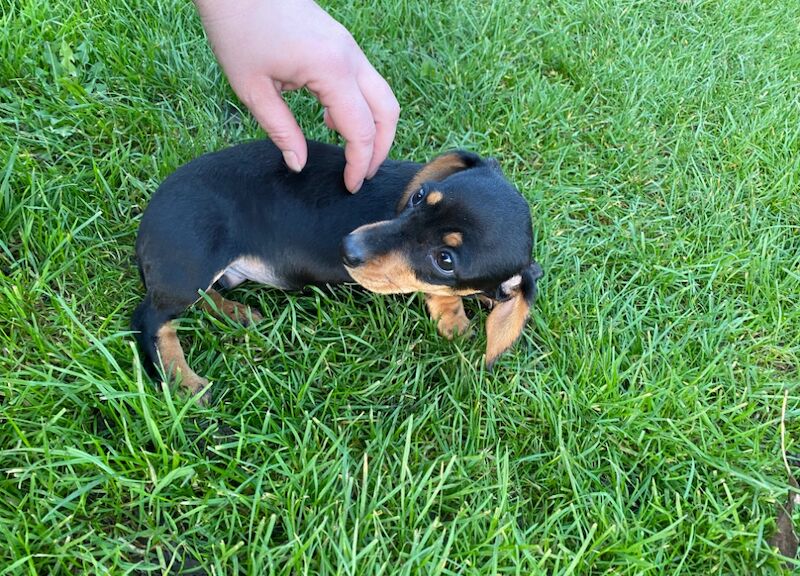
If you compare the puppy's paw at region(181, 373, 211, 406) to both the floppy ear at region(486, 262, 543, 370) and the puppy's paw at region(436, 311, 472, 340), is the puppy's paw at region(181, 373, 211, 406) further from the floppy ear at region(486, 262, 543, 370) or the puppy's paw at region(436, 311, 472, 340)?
the floppy ear at region(486, 262, 543, 370)

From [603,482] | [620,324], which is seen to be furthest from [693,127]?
[603,482]

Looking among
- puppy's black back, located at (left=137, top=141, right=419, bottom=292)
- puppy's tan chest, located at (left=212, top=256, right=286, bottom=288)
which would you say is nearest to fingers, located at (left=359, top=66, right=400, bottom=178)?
puppy's black back, located at (left=137, top=141, right=419, bottom=292)

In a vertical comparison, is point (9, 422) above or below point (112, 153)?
below

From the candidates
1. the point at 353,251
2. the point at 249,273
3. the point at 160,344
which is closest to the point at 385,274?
the point at 353,251

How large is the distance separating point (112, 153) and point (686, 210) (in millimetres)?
3525

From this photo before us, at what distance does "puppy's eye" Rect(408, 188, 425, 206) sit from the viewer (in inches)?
111

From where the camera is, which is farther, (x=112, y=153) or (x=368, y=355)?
(x=112, y=153)

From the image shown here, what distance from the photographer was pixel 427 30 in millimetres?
4605

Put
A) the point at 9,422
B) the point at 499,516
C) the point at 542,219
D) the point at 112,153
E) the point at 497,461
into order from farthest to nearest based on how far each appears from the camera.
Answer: the point at 542,219
the point at 112,153
the point at 497,461
the point at 499,516
the point at 9,422

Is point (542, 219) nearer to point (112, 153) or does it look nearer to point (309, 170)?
point (309, 170)

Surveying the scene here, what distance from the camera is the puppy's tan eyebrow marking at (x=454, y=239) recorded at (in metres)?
2.62

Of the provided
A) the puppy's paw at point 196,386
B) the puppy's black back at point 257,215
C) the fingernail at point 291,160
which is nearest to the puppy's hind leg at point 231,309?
the puppy's black back at point 257,215

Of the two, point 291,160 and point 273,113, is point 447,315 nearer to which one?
point 291,160

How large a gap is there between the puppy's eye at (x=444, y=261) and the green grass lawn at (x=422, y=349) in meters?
0.50
